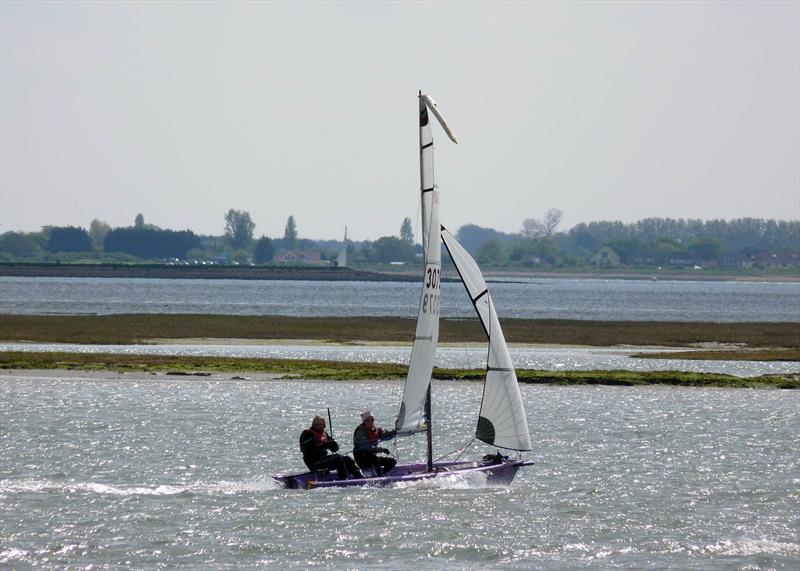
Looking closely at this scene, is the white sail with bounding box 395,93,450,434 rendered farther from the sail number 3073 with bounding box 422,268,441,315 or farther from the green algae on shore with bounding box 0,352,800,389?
the green algae on shore with bounding box 0,352,800,389

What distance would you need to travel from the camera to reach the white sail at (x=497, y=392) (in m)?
30.0

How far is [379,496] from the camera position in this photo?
98.1 feet

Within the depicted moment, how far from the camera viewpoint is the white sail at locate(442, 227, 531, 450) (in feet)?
98.5

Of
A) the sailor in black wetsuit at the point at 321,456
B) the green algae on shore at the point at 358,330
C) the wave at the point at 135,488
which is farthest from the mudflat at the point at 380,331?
the sailor in black wetsuit at the point at 321,456

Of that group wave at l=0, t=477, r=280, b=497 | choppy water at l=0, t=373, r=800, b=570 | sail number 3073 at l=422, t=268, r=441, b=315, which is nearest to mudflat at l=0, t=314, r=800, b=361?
choppy water at l=0, t=373, r=800, b=570

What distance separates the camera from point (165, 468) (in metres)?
33.4

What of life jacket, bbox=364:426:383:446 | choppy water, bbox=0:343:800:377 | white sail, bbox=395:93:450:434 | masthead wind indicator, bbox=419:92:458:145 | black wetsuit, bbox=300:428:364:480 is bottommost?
choppy water, bbox=0:343:800:377

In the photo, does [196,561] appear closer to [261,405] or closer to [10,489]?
[10,489]

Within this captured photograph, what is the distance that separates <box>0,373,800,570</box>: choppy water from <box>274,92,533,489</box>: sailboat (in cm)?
38

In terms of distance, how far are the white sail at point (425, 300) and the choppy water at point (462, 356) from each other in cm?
3364

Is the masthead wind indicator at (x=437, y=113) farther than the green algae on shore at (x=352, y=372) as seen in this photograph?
No

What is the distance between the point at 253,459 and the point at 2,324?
5619cm

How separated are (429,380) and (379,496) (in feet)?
9.09

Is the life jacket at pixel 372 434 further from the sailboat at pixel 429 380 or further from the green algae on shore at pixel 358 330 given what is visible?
the green algae on shore at pixel 358 330
